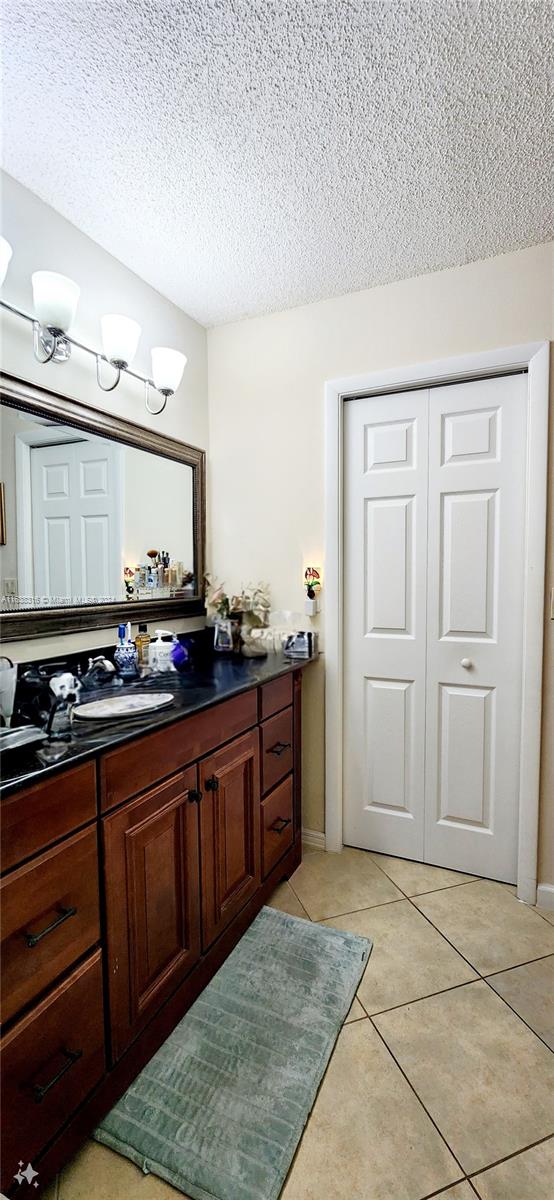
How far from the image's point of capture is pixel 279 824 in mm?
2020

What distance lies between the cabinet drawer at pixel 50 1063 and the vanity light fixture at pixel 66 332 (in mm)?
1612

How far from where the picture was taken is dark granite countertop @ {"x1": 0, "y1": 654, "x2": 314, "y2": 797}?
38.3 inches

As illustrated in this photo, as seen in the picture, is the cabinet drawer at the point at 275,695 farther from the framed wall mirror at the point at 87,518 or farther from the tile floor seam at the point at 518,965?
the tile floor seam at the point at 518,965

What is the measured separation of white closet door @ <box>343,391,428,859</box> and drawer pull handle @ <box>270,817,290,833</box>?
433 millimetres

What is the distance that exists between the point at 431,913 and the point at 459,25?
2603 mm

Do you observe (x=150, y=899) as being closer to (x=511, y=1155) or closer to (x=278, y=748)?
(x=278, y=748)

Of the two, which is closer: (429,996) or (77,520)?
(429,996)

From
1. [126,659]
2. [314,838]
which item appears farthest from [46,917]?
[314,838]

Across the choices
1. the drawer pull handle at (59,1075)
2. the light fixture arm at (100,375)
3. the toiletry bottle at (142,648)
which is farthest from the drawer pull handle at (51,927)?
the light fixture arm at (100,375)

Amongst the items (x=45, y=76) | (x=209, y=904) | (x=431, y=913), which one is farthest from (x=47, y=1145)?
(x=45, y=76)

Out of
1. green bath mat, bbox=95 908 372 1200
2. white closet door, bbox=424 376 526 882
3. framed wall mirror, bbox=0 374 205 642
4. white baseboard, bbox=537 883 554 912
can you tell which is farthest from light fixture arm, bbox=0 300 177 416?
white baseboard, bbox=537 883 554 912

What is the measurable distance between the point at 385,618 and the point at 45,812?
5.32ft

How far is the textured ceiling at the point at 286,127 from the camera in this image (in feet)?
3.74

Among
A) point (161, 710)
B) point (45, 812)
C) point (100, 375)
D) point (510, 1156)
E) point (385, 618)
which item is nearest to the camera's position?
point (45, 812)
